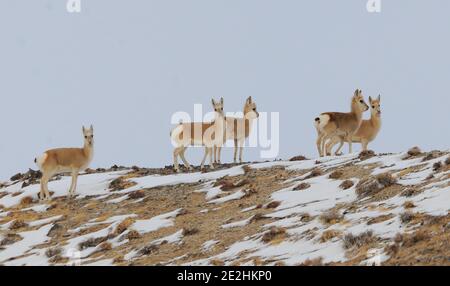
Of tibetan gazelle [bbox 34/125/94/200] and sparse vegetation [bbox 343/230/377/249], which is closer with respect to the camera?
sparse vegetation [bbox 343/230/377/249]

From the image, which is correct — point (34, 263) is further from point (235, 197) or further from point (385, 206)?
point (385, 206)

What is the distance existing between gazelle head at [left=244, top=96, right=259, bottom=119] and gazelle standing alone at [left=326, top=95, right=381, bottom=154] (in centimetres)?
399

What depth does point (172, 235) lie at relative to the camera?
24359 mm

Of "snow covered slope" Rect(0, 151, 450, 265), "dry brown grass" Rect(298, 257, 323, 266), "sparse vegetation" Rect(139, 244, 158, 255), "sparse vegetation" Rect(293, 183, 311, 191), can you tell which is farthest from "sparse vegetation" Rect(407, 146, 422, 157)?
"dry brown grass" Rect(298, 257, 323, 266)

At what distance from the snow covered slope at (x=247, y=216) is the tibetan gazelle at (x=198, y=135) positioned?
4.13 ft

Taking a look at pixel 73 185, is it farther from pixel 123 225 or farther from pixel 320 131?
pixel 320 131

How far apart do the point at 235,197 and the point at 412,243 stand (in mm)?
11492

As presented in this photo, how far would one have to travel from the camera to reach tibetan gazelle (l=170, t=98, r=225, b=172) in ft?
116

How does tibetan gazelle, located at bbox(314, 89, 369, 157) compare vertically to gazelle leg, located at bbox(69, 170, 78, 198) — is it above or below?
above

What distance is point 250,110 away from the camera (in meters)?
38.7

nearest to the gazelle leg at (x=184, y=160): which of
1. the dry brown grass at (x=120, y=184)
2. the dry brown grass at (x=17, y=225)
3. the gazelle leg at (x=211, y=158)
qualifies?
the gazelle leg at (x=211, y=158)

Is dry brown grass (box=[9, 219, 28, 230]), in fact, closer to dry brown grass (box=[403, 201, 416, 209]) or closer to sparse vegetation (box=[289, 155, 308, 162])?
sparse vegetation (box=[289, 155, 308, 162])

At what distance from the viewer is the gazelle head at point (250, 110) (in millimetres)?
38531

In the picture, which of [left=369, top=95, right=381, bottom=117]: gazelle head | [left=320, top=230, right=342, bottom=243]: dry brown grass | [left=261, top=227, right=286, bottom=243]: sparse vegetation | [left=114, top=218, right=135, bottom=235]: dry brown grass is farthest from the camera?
[left=369, top=95, right=381, bottom=117]: gazelle head
